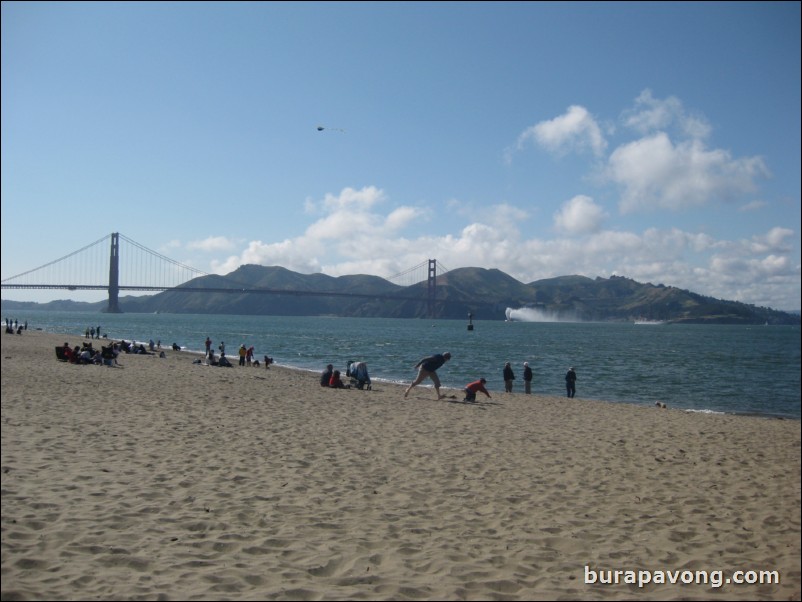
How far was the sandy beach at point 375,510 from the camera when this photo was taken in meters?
3.91

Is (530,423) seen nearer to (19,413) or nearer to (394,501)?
(394,501)

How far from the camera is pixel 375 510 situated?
5.49 meters

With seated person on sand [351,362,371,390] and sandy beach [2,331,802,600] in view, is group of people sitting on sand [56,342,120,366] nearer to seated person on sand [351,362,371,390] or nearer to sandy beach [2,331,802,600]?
seated person on sand [351,362,371,390]

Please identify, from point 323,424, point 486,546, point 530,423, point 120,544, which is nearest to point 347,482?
point 486,546

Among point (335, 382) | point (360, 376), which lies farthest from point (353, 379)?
point (335, 382)

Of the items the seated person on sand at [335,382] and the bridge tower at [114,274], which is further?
the bridge tower at [114,274]

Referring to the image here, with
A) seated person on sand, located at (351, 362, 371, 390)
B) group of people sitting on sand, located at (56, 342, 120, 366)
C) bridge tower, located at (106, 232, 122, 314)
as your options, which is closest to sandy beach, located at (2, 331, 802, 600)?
seated person on sand, located at (351, 362, 371, 390)

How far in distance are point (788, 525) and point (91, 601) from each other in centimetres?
580

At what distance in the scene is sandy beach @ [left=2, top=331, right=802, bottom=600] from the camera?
3.91 metres

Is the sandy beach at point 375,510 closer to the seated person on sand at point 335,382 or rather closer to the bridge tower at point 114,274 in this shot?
the seated person on sand at point 335,382

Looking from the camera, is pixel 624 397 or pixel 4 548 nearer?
pixel 4 548

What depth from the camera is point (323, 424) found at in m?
10.2

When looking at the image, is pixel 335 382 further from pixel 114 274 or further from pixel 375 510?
pixel 114 274

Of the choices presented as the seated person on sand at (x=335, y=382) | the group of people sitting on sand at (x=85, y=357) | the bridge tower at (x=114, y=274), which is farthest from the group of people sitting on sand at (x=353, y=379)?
the bridge tower at (x=114, y=274)
